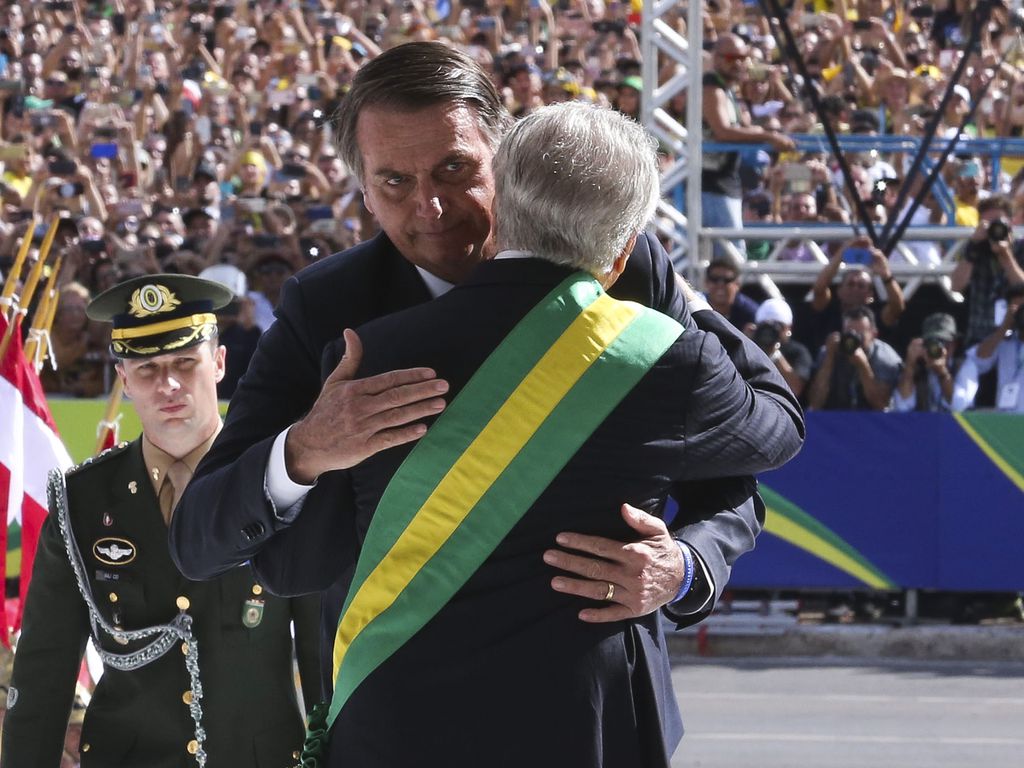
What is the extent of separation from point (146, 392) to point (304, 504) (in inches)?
58.8

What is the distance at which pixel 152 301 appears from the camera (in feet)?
13.0

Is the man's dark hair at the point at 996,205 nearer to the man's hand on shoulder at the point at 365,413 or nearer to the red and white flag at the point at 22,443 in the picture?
the red and white flag at the point at 22,443

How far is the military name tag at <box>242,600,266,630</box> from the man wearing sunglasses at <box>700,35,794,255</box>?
7759 mm

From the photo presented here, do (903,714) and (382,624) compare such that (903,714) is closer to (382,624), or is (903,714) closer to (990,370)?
(990,370)

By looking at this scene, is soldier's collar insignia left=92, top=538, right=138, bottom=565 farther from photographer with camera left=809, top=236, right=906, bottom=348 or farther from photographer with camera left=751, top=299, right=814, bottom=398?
photographer with camera left=809, top=236, right=906, bottom=348

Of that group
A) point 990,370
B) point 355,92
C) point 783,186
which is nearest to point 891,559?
point 990,370

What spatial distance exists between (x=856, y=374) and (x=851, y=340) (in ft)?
0.91

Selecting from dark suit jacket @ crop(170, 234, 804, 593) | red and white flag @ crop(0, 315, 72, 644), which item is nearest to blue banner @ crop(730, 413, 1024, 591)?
red and white flag @ crop(0, 315, 72, 644)

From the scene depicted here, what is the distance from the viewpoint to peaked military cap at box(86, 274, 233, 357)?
3.93 m

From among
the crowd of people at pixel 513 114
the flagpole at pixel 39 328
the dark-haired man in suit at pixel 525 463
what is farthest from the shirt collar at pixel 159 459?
the crowd of people at pixel 513 114

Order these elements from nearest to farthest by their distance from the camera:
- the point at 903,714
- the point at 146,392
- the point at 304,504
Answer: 1. the point at 304,504
2. the point at 146,392
3. the point at 903,714

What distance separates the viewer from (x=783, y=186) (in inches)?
483

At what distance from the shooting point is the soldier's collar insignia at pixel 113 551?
12.3 feet

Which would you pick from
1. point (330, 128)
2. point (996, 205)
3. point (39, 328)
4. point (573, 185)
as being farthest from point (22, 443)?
point (996, 205)
